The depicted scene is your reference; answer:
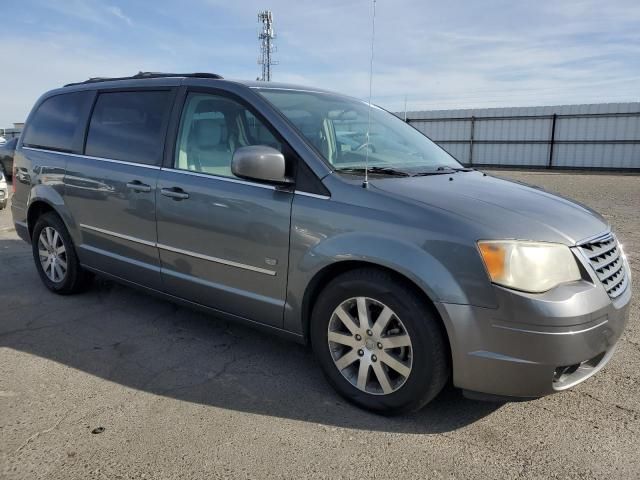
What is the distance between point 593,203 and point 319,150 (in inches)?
388

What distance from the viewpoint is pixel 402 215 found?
265 centimetres

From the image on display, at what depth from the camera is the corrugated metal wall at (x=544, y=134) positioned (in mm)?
21812

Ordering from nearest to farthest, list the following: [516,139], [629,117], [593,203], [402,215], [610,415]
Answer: [402,215], [610,415], [593,203], [629,117], [516,139]

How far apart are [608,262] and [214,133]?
2455mm

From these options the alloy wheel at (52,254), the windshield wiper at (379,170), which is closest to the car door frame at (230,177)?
the windshield wiper at (379,170)

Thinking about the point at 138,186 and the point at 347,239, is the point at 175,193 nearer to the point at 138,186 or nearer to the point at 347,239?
the point at 138,186

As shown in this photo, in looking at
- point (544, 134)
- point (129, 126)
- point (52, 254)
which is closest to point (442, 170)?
point (129, 126)

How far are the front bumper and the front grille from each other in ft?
0.34

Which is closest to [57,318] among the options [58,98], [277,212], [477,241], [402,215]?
[58,98]

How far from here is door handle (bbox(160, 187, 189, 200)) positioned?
3.47 meters

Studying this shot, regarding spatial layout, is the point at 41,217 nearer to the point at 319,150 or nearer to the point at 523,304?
the point at 319,150

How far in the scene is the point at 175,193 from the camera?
138 inches

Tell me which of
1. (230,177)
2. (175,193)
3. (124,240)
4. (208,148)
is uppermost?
(208,148)

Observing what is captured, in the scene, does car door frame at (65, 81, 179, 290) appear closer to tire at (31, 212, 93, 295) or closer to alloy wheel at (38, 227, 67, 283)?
tire at (31, 212, 93, 295)
